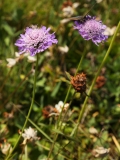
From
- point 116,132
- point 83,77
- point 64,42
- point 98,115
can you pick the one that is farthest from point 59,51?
point 83,77

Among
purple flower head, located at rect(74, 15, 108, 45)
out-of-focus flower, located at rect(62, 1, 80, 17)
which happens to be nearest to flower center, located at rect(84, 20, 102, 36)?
purple flower head, located at rect(74, 15, 108, 45)

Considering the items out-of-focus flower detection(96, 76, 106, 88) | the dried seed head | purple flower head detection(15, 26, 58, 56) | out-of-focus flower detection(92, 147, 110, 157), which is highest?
out-of-focus flower detection(96, 76, 106, 88)

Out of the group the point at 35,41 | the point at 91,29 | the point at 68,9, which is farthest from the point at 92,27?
the point at 68,9

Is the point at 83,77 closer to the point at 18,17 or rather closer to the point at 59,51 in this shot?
the point at 59,51

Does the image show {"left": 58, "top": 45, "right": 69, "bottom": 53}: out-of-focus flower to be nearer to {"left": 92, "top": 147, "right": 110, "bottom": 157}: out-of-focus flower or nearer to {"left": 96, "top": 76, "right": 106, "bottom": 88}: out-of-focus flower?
{"left": 96, "top": 76, "right": 106, "bottom": 88}: out-of-focus flower

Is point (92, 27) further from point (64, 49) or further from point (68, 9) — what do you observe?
point (68, 9)

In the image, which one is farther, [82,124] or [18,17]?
[18,17]

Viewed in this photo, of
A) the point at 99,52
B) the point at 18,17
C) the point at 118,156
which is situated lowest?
the point at 118,156

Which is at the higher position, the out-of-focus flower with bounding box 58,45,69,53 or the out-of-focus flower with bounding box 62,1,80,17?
the out-of-focus flower with bounding box 62,1,80,17
